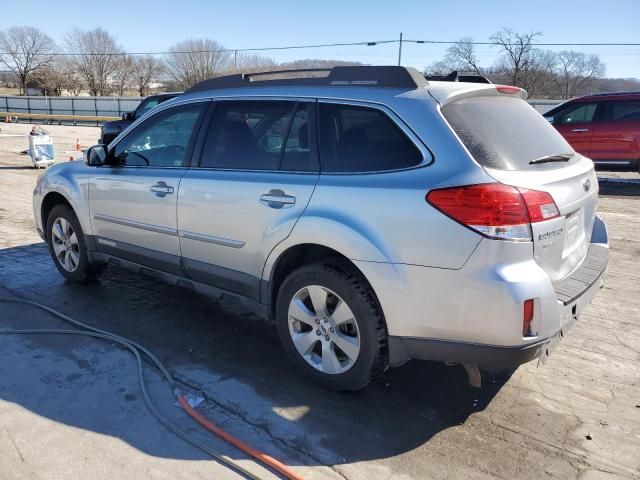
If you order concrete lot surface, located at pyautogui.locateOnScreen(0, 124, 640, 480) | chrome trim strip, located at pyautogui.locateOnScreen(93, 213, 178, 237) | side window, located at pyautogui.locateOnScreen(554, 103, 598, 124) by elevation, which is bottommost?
concrete lot surface, located at pyautogui.locateOnScreen(0, 124, 640, 480)

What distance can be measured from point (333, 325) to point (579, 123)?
11.1 m

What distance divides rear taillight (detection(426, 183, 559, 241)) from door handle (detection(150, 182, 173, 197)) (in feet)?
7.38

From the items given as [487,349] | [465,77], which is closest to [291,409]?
[487,349]

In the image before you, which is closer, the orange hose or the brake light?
the orange hose

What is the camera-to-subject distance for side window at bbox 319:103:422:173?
3066 millimetres

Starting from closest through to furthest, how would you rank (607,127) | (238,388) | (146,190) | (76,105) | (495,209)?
(495,209)
(238,388)
(146,190)
(607,127)
(76,105)

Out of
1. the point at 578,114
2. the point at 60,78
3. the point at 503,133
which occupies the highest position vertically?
the point at 60,78

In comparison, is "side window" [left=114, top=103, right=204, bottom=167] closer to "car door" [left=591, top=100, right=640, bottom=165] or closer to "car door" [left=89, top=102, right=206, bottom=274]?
"car door" [left=89, top=102, right=206, bottom=274]

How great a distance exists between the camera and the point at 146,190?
4.36 metres

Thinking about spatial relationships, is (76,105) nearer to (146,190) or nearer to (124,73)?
(146,190)

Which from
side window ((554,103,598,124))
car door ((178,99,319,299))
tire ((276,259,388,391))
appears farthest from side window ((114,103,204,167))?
side window ((554,103,598,124))

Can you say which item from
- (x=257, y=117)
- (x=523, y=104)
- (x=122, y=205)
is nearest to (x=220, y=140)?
(x=257, y=117)

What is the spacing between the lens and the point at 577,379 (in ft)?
11.8

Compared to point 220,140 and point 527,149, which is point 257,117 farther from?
point 527,149
